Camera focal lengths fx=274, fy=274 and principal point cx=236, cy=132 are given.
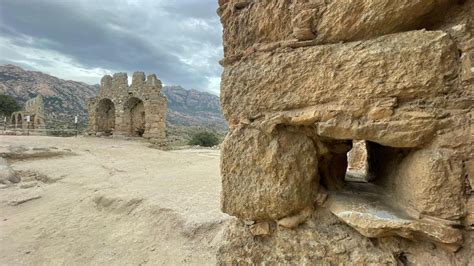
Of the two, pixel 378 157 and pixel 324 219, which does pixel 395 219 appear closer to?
pixel 324 219

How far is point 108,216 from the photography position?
218 inches

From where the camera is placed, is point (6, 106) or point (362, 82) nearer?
point (362, 82)

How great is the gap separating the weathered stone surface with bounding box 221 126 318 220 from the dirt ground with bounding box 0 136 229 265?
214 cm

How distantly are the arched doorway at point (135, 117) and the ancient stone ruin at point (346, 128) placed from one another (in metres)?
18.5

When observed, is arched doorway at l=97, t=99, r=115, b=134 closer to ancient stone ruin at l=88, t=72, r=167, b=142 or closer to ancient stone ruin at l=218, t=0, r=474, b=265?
ancient stone ruin at l=88, t=72, r=167, b=142

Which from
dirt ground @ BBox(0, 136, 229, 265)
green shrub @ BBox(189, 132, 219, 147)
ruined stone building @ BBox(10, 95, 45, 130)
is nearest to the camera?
dirt ground @ BBox(0, 136, 229, 265)

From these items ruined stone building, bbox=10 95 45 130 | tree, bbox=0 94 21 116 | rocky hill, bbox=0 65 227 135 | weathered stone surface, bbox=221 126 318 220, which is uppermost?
rocky hill, bbox=0 65 227 135

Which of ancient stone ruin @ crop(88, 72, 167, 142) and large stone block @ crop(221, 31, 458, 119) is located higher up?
ancient stone ruin @ crop(88, 72, 167, 142)

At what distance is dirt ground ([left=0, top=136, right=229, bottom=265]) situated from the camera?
418 centimetres

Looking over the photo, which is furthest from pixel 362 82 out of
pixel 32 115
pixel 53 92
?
pixel 53 92

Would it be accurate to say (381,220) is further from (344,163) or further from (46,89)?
(46,89)

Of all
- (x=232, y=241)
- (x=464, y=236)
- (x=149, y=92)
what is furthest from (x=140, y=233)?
(x=149, y=92)

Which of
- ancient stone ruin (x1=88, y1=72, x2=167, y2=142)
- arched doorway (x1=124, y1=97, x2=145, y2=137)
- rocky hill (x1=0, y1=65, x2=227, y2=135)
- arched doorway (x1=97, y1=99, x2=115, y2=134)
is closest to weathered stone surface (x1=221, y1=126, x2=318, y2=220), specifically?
ancient stone ruin (x1=88, y1=72, x2=167, y2=142)

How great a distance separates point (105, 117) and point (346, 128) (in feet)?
72.2
